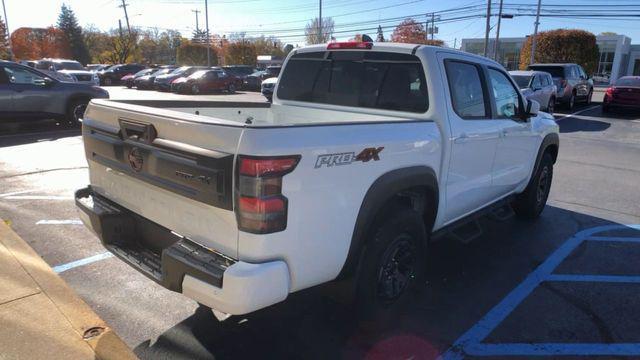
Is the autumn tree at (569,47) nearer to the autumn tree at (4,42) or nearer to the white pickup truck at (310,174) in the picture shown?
the white pickup truck at (310,174)

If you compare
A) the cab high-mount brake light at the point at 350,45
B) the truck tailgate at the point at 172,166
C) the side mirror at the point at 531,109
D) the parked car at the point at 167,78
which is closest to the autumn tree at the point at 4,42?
the parked car at the point at 167,78

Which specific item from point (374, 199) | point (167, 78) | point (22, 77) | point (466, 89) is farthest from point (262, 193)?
point (167, 78)

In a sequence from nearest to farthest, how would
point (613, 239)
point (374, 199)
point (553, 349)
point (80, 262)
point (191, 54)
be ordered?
point (374, 199) → point (553, 349) → point (80, 262) → point (613, 239) → point (191, 54)

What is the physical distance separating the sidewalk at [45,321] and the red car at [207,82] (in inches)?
968

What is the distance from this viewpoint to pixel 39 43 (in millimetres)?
77438

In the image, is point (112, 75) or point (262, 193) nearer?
point (262, 193)

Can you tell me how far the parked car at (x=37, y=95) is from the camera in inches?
415

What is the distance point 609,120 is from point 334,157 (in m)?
18.1

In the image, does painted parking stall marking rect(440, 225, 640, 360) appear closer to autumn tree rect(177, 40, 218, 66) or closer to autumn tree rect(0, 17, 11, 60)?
autumn tree rect(0, 17, 11, 60)

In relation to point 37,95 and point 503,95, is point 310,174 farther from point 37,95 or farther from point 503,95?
point 37,95

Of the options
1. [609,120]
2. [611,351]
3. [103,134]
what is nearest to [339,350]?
[611,351]

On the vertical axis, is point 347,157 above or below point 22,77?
below

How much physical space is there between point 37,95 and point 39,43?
80.8m

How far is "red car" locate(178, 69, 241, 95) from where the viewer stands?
2719cm
